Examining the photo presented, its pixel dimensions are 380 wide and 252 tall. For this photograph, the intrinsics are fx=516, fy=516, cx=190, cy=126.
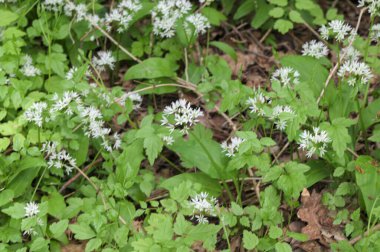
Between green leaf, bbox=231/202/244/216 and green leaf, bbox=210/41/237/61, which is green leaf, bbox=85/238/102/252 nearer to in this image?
green leaf, bbox=231/202/244/216

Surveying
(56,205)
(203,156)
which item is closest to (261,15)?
(203,156)

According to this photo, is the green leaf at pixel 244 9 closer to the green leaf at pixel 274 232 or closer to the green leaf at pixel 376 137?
the green leaf at pixel 376 137

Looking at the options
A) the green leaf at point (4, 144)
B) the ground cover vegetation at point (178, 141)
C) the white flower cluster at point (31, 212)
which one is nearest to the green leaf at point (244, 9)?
the ground cover vegetation at point (178, 141)

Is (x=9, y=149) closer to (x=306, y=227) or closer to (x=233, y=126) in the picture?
(x=233, y=126)

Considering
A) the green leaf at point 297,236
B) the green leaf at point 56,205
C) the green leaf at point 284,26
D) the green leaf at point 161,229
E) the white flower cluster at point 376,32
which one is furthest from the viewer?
the green leaf at point 284,26

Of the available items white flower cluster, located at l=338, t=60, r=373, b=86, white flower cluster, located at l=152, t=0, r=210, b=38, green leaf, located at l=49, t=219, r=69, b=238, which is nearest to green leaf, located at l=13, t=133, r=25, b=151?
green leaf, located at l=49, t=219, r=69, b=238

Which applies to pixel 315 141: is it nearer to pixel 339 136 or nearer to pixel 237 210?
pixel 339 136

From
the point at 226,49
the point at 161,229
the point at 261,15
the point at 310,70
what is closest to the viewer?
the point at 161,229
